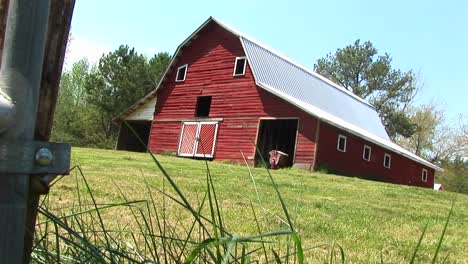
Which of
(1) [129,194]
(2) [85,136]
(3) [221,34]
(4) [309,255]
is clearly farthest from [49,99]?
(2) [85,136]

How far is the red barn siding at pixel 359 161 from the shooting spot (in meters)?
21.6

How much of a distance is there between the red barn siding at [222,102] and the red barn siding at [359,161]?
0.79 meters

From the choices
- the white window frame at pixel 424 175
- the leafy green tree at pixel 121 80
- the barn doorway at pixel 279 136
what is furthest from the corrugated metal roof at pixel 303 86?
the leafy green tree at pixel 121 80

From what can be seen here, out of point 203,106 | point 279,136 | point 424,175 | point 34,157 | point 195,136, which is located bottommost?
point 34,157

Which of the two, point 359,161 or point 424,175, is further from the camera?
point 424,175

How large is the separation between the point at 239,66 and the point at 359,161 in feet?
21.9

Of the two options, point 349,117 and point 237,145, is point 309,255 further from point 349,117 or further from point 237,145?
point 349,117

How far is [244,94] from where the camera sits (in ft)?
76.1

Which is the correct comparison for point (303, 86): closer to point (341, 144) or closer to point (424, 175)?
point (341, 144)

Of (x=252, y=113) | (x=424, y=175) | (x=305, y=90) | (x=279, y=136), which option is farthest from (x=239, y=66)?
(x=424, y=175)

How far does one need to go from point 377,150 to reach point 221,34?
8.97 meters

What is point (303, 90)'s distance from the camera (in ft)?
81.1

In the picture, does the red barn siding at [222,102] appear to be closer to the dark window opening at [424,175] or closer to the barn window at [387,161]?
the barn window at [387,161]

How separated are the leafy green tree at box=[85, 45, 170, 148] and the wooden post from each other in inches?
1596
